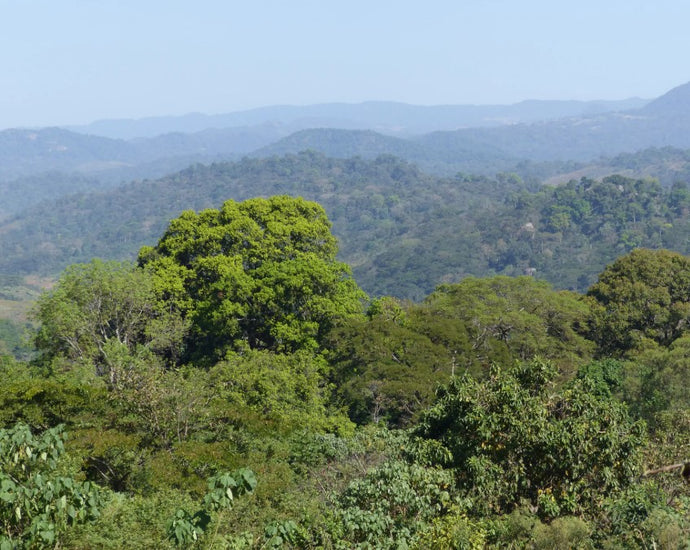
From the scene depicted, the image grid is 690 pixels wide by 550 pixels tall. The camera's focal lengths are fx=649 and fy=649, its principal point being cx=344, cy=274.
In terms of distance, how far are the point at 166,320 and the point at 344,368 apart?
677cm

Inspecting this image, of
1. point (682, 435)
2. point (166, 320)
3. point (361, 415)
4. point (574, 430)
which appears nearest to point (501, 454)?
point (574, 430)

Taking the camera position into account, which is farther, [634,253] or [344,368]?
[634,253]

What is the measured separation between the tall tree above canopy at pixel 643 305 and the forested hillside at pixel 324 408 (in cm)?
10

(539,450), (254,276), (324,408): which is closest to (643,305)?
(324,408)

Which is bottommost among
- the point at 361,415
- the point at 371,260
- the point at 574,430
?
the point at 371,260

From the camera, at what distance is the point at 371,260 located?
504 ft

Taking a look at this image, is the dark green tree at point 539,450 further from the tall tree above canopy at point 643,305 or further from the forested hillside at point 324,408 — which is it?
the tall tree above canopy at point 643,305

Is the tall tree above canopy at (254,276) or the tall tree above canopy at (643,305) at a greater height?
the tall tree above canopy at (254,276)

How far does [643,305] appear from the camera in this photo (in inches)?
1137

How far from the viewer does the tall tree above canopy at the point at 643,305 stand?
2828cm

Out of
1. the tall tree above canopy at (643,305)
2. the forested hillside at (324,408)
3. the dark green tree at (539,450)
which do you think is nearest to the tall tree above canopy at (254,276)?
the forested hillside at (324,408)

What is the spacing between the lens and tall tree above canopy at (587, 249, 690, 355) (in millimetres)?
28281

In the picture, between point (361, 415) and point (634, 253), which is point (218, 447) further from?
point (634, 253)

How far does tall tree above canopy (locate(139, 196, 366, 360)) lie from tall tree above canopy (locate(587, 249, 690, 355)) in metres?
11.6
